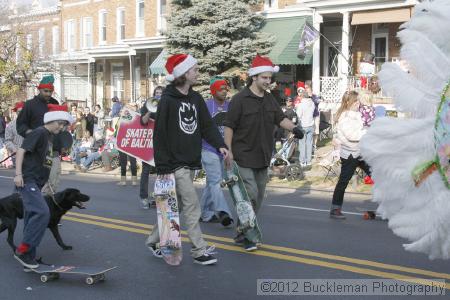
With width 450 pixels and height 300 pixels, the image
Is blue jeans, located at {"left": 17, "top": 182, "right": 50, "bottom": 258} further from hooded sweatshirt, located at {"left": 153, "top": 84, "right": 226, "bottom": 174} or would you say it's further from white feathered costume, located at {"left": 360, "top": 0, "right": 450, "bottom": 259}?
white feathered costume, located at {"left": 360, "top": 0, "right": 450, "bottom": 259}

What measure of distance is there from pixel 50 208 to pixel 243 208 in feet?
7.06

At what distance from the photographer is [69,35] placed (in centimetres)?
4038

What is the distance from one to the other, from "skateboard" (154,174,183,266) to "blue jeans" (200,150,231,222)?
2.49 m

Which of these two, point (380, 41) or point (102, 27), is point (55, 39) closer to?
point (102, 27)

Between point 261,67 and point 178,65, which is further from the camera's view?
point 261,67

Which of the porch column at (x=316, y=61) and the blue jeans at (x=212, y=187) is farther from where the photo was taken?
the porch column at (x=316, y=61)

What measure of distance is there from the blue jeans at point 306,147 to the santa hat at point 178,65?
983cm

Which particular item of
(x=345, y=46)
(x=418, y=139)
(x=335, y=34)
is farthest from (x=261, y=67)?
(x=335, y=34)

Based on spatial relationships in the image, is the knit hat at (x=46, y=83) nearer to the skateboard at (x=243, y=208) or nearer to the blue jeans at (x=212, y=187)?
the blue jeans at (x=212, y=187)

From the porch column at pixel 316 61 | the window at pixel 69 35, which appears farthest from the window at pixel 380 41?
the window at pixel 69 35

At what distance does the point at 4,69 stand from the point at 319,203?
73.9 ft

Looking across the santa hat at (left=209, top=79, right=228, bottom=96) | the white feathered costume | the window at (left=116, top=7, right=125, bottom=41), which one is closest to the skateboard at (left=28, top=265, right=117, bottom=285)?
the white feathered costume

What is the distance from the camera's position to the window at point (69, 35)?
39969mm

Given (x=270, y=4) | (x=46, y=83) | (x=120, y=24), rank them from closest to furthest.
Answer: (x=46, y=83), (x=270, y=4), (x=120, y=24)
